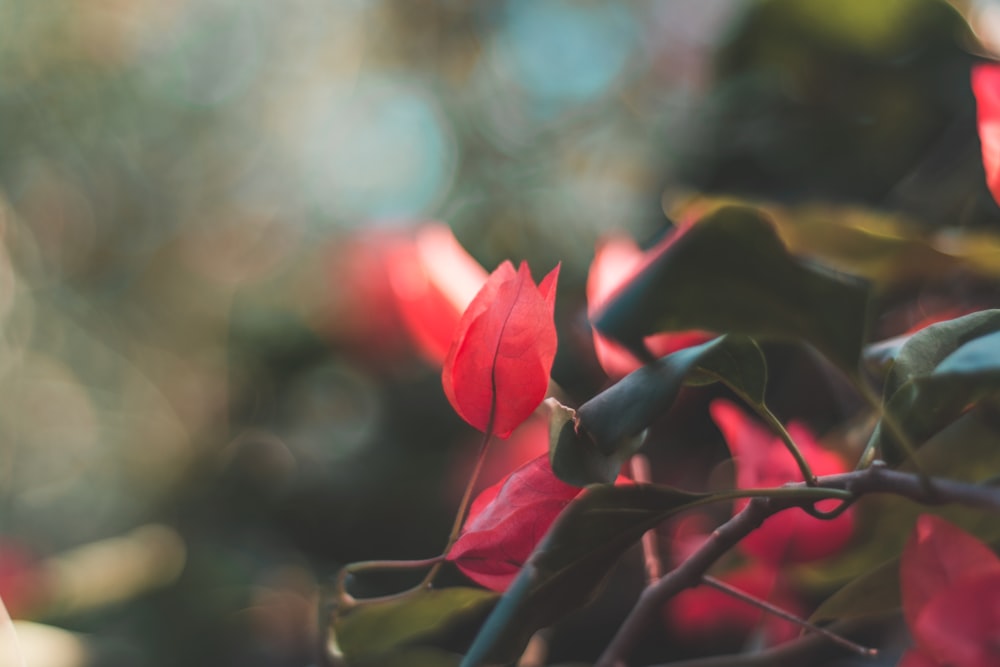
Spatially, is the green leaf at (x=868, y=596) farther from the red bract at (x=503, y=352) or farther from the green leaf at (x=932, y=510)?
the red bract at (x=503, y=352)

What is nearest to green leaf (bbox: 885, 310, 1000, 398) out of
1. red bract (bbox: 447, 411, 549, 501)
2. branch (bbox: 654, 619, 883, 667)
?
branch (bbox: 654, 619, 883, 667)

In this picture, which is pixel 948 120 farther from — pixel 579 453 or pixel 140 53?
pixel 140 53

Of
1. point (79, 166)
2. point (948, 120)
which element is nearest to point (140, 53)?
point (79, 166)

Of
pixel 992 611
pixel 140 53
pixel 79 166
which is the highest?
pixel 140 53

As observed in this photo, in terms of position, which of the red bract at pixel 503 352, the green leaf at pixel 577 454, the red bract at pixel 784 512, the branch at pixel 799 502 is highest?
the red bract at pixel 503 352

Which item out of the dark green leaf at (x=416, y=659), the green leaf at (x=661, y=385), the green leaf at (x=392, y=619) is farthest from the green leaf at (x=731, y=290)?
the dark green leaf at (x=416, y=659)

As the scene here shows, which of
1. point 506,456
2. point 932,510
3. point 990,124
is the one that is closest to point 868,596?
point 932,510

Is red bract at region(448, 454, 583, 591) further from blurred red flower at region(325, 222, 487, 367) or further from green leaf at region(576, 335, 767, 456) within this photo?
blurred red flower at region(325, 222, 487, 367)
